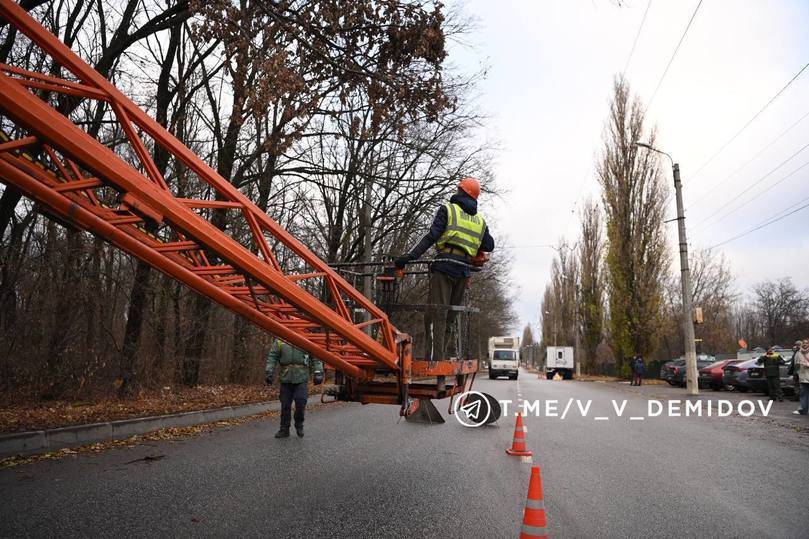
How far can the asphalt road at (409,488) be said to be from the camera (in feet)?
14.3

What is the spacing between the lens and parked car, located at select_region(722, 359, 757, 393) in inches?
817

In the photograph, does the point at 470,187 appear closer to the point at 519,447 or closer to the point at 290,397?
the point at 519,447

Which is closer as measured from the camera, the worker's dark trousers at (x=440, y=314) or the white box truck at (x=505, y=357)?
the worker's dark trousers at (x=440, y=314)

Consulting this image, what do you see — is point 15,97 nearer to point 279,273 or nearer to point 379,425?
point 279,273

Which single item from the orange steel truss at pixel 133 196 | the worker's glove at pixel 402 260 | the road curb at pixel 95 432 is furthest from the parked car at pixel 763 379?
the orange steel truss at pixel 133 196

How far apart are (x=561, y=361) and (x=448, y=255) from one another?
44.4 metres

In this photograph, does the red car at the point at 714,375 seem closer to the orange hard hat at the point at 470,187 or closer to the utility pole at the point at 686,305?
the utility pole at the point at 686,305

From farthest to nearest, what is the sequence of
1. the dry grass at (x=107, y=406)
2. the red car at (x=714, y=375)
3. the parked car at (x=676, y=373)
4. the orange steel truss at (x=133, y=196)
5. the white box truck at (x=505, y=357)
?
the white box truck at (x=505, y=357) → the parked car at (x=676, y=373) → the red car at (x=714, y=375) → the dry grass at (x=107, y=406) → the orange steel truss at (x=133, y=196)

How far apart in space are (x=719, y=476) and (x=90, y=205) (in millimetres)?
6819

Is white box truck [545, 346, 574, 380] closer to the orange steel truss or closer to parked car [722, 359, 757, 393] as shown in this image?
parked car [722, 359, 757, 393]

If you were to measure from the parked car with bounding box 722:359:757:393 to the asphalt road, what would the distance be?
12995 millimetres

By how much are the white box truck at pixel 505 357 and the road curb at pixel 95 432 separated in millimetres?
31490

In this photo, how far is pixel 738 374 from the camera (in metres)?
21.1

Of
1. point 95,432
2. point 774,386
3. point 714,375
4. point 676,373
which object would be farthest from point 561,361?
point 95,432
